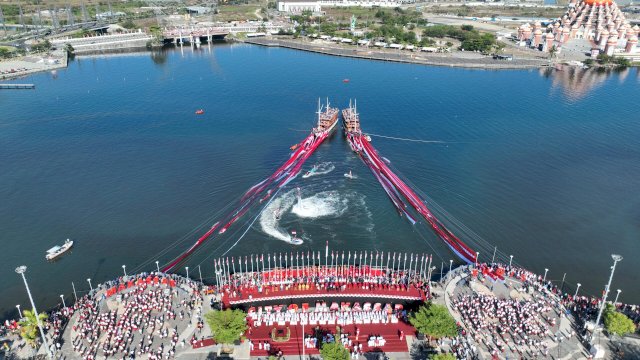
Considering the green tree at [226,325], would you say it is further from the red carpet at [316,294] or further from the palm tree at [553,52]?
the palm tree at [553,52]

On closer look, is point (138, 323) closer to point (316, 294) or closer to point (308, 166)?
point (316, 294)

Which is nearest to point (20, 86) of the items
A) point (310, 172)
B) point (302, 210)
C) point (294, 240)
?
point (310, 172)

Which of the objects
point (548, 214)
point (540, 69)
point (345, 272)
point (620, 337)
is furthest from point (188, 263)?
point (540, 69)

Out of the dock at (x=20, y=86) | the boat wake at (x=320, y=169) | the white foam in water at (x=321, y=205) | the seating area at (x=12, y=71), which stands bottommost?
the white foam in water at (x=321, y=205)

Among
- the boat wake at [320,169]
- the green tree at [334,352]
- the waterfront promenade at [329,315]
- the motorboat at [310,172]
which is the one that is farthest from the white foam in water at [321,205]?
the green tree at [334,352]

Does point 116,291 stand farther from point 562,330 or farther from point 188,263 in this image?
point 562,330

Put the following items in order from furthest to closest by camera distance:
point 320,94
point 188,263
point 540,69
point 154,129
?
point 540,69
point 320,94
point 154,129
point 188,263
